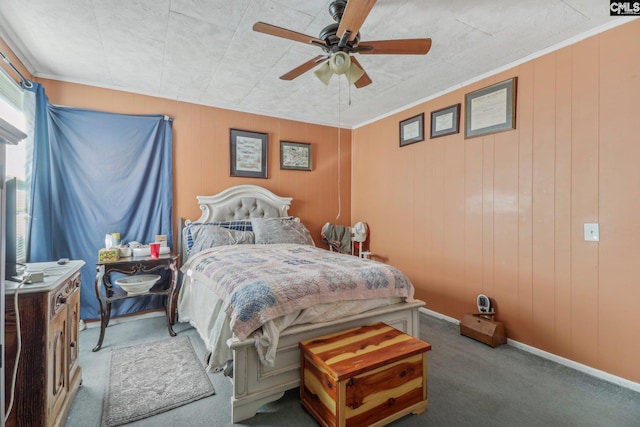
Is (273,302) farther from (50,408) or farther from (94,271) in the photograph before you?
(94,271)

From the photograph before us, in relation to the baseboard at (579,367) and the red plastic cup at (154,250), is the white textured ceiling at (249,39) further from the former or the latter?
the baseboard at (579,367)

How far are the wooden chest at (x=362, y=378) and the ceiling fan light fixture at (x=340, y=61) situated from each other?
1.78m

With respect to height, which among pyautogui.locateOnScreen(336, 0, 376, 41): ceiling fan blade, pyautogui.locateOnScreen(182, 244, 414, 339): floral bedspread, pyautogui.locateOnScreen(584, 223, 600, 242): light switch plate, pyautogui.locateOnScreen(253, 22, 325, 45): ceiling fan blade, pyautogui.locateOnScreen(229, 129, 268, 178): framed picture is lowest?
pyautogui.locateOnScreen(182, 244, 414, 339): floral bedspread

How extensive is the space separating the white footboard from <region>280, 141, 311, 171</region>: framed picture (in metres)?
2.75

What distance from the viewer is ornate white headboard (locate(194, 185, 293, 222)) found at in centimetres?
368

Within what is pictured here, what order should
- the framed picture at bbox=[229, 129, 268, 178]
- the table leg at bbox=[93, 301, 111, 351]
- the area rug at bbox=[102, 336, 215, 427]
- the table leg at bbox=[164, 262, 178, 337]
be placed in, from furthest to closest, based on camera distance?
1. the framed picture at bbox=[229, 129, 268, 178]
2. the table leg at bbox=[164, 262, 178, 337]
3. the table leg at bbox=[93, 301, 111, 351]
4. the area rug at bbox=[102, 336, 215, 427]

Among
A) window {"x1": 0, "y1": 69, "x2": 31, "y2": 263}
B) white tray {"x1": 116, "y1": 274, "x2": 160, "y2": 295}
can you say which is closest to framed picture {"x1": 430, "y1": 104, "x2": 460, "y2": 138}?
white tray {"x1": 116, "y1": 274, "x2": 160, "y2": 295}

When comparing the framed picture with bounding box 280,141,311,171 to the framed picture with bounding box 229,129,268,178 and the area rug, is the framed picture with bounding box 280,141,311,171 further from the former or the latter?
the area rug

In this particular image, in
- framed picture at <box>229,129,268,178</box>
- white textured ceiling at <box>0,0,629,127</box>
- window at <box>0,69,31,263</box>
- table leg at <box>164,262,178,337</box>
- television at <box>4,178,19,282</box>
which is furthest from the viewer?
framed picture at <box>229,129,268,178</box>

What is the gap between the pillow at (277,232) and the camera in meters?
3.53

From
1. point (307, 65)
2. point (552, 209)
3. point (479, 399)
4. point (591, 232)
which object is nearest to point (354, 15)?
point (307, 65)

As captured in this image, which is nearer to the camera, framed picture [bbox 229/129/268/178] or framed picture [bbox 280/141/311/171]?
framed picture [bbox 229/129/268/178]

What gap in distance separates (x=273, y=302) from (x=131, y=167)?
260 cm

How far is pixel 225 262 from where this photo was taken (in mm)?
2539
